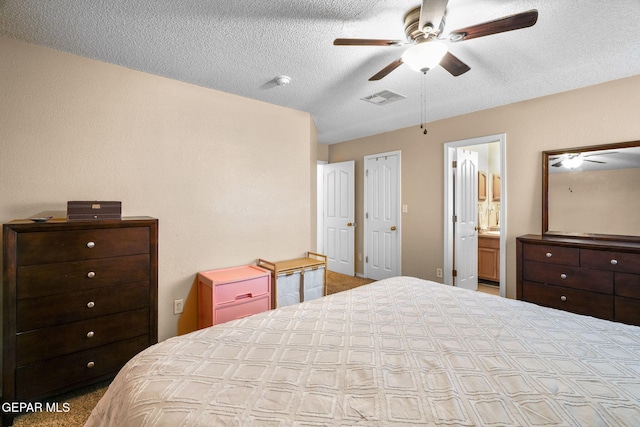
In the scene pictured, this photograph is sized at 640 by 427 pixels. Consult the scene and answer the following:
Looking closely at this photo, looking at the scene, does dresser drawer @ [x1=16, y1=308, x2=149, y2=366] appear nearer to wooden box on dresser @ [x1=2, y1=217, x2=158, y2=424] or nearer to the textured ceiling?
wooden box on dresser @ [x1=2, y1=217, x2=158, y2=424]

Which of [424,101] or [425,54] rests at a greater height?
[424,101]

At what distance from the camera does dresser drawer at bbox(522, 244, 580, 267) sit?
255 centimetres

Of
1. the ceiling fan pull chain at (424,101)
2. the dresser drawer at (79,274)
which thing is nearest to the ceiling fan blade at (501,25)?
the ceiling fan pull chain at (424,101)

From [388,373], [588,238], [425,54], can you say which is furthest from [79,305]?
[588,238]

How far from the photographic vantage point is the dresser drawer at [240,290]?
2.51m

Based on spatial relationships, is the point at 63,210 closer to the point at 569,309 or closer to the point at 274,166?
the point at 274,166

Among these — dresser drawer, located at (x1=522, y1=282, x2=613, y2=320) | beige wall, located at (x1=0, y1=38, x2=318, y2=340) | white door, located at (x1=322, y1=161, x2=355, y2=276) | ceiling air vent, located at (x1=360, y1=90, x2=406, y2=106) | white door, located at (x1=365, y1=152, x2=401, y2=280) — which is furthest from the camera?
white door, located at (x1=322, y1=161, x2=355, y2=276)

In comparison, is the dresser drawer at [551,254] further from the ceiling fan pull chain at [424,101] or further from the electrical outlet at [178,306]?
the electrical outlet at [178,306]

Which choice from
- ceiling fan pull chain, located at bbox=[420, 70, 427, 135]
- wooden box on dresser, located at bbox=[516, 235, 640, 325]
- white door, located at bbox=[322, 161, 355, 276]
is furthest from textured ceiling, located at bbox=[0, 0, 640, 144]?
white door, located at bbox=[322, 161, 355, 276]

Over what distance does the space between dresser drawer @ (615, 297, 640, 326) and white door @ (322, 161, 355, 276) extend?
3.30 meters

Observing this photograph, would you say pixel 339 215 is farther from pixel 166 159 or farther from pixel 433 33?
pixel 433 33

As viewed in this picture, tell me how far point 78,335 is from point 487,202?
5.57 m

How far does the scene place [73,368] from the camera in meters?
1.87

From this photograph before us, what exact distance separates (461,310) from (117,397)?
1.64m
